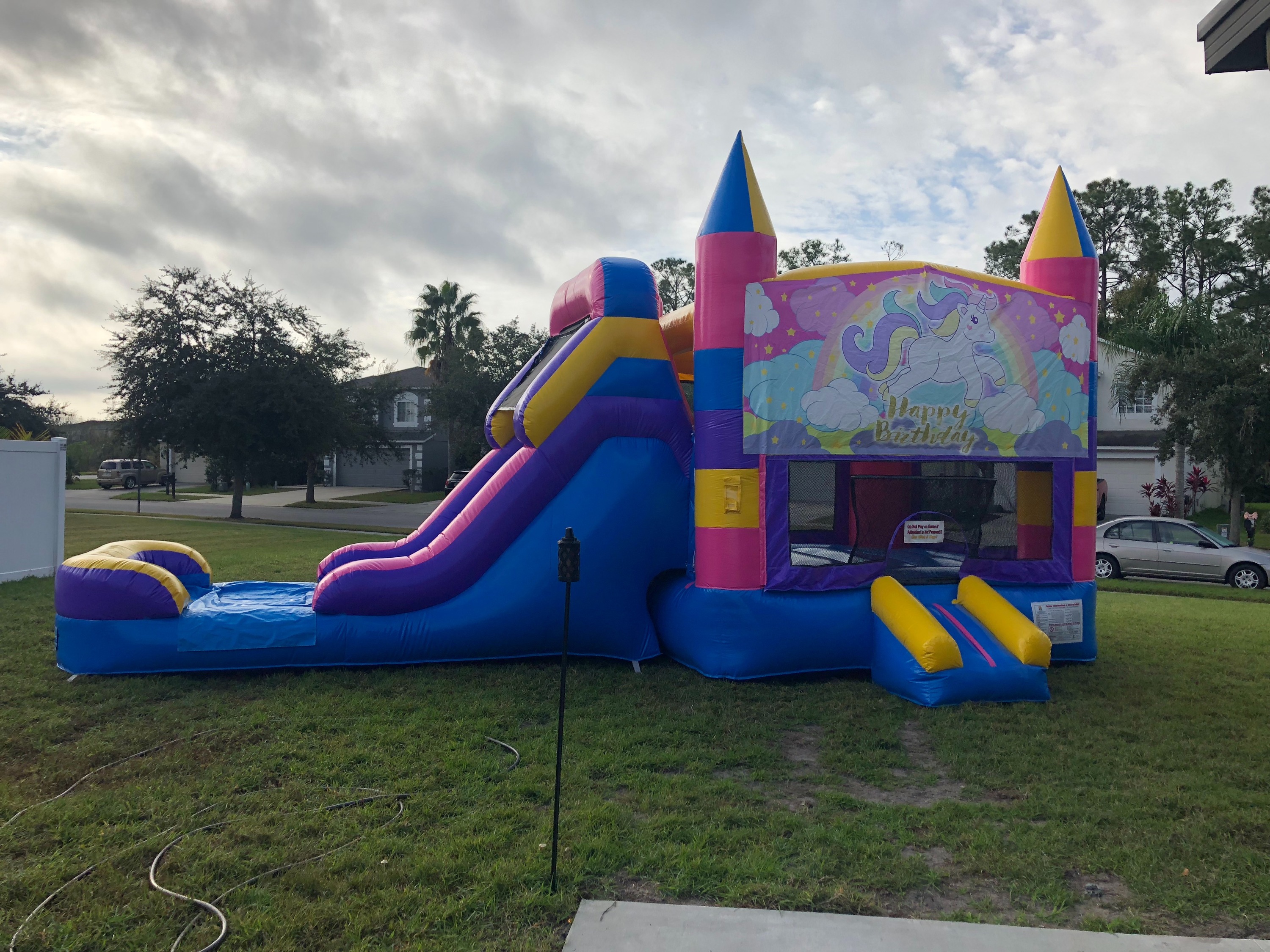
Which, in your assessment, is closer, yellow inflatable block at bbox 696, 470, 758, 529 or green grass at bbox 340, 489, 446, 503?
yellow inflatable block at bbox 696, 470, 758, 529

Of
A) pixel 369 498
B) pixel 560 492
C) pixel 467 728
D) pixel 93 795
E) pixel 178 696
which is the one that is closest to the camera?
pixel 93 795

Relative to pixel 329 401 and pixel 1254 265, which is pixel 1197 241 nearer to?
pixel 1254 265

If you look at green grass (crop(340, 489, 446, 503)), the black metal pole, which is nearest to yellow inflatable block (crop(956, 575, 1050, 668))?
the black metal pole

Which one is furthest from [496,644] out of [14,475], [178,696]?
[14,475]

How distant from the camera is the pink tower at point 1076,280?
23.7ft

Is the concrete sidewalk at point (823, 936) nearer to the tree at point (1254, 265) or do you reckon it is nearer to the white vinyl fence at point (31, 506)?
the white vinyl fence at point (31, 506)

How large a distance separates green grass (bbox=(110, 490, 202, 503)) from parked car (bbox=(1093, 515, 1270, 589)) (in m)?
31.3

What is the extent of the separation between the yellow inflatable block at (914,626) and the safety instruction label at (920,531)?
0.38 m

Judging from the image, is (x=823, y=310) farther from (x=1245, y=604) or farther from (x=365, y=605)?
(x=1245, y=604)

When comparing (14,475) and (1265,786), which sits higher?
(14,475)

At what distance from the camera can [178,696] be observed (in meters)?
5.86

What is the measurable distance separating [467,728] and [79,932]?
2.44 meters

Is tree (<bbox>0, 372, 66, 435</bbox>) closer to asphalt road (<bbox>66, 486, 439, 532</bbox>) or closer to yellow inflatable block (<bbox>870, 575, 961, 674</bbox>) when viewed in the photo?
asphalt road (<bbox>66, 486, 439, 532</bbox>)

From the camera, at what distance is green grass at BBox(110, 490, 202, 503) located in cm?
3225
